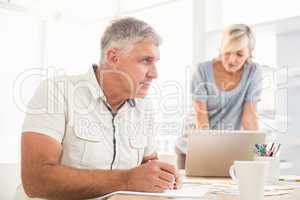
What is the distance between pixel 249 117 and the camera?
2822 millimetres

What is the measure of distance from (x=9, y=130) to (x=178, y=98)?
1663 mm

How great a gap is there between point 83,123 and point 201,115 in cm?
142

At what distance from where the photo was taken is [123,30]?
1592 millimetres

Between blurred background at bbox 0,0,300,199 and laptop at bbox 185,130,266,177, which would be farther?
blurred background at bbox 0,0,300,199

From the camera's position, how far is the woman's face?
283 cm

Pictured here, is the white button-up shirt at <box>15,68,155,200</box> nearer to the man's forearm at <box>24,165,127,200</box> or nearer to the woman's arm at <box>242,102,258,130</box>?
the man's forearm at <box>24,165,127,200</box>

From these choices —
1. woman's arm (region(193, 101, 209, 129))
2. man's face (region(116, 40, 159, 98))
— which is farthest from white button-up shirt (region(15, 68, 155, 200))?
woman's arm (region(193, 101, 209, 129))

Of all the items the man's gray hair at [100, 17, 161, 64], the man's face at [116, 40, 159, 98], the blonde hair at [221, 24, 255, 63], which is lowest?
the man's face at [116, 40, 159, 98]

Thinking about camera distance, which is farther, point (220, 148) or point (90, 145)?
point (220, 148)

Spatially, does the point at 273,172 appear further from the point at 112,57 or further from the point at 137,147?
the point at 112,57

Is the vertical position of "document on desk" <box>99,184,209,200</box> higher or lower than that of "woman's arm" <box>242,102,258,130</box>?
lower

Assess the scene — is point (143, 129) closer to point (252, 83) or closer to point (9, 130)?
point (252, 83)

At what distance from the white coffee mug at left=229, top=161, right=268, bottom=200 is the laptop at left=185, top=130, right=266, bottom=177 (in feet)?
2.43

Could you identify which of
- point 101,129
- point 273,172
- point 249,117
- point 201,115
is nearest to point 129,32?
point 101,129
